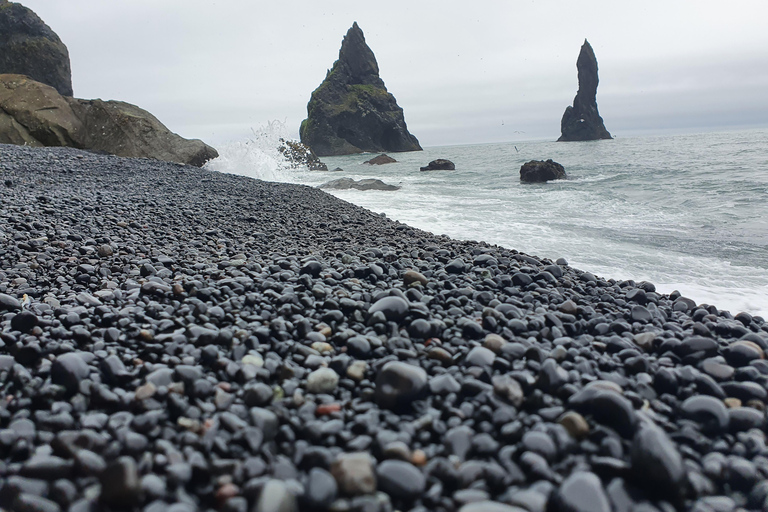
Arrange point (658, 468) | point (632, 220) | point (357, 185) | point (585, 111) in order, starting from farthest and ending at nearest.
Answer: point (585, 111) < point (357, 185) < point (632, 220) < point (658, 468)

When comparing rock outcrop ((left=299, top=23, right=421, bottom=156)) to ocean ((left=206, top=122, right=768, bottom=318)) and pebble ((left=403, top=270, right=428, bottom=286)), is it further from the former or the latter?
pebble ((left=403, top=270, right=428, bottom=286))

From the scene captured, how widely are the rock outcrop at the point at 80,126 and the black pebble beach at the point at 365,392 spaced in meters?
10.3

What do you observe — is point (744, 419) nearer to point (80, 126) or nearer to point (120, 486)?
point (120, 486)

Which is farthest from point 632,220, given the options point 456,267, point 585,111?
point 585,111

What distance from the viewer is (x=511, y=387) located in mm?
1646

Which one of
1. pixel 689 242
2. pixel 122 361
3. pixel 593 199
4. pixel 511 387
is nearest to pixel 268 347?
pixel 122 361

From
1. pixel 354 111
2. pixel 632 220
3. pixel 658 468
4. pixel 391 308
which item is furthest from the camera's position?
pixel 354 111

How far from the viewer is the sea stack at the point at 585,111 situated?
79688 mm

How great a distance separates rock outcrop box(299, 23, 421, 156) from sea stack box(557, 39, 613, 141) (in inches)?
1127

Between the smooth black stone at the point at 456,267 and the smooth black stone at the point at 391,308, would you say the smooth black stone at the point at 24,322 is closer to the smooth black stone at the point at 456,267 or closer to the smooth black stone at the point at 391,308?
the smooth black stone at the point at 391,308

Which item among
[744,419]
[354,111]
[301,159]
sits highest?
[354,111]

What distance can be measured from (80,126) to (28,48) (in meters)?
7.98

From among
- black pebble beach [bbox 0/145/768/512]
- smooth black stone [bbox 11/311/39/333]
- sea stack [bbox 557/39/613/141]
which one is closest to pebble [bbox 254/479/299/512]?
black pebble beach [bbox 0/145/768/512]

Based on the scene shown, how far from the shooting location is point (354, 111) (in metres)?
71.6
